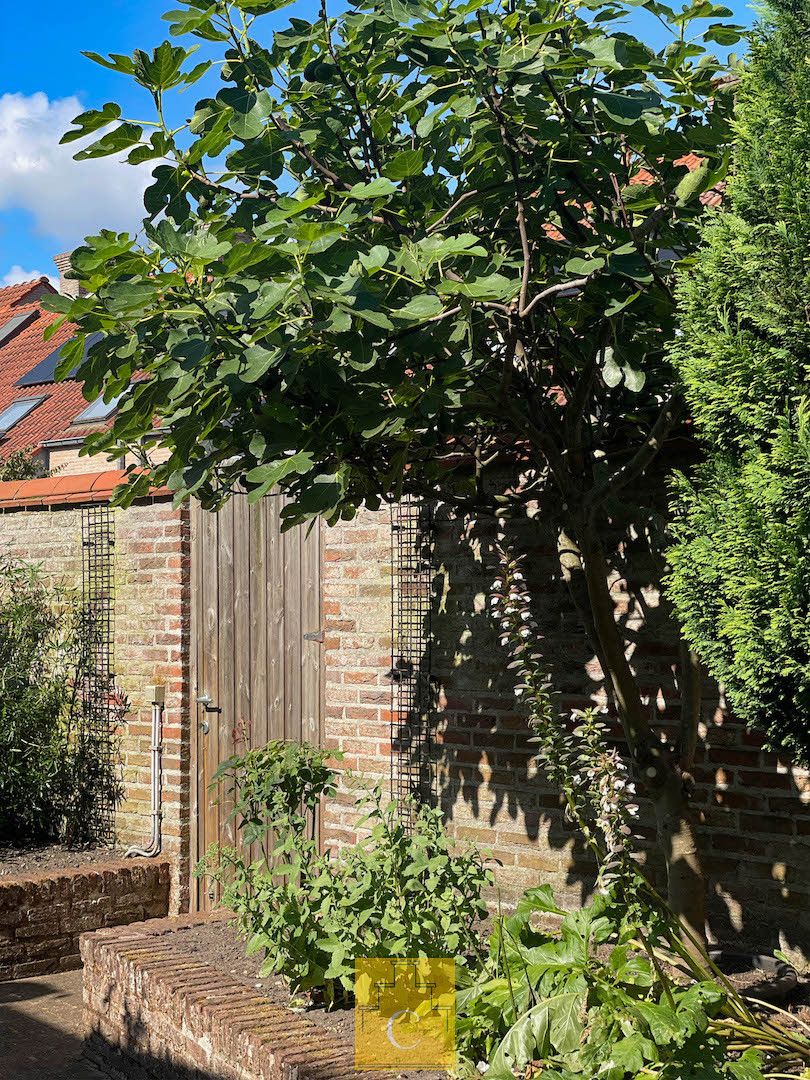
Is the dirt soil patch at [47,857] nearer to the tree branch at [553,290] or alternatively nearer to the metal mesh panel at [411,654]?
the metal mesh panel at [411,654]

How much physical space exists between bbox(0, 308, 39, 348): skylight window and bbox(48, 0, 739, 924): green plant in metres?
21.0

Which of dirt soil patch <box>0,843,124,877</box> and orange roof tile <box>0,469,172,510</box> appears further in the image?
orange roof tile <box>0,469,172,510</box>

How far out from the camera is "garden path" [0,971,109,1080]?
190 inches

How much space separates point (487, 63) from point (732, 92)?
109 centimetres

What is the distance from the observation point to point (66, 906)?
6.20m

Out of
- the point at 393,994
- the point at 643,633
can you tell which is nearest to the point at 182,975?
the point at 393,994

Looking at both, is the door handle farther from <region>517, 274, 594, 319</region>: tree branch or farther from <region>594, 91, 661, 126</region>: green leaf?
<region>594, 91, 661, 126</region>: green leaf

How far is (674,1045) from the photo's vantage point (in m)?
2.74

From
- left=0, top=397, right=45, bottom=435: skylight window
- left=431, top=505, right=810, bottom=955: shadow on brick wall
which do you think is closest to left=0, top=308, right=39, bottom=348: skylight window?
left=0, top=397, right=45, bottom=435: skylight window

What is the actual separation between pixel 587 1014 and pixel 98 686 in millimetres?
4942

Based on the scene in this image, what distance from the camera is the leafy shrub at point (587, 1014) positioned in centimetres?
270

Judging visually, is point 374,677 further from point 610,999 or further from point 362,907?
point 610,999

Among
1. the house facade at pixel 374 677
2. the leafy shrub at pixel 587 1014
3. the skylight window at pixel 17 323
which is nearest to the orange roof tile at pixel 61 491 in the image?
the house facade at pixel 374 677

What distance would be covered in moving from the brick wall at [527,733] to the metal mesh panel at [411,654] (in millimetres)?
59
